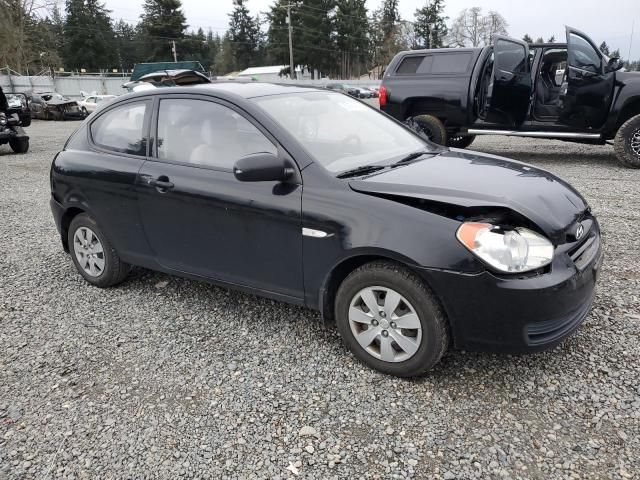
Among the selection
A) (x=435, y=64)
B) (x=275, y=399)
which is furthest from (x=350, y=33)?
(x=275, y=399)

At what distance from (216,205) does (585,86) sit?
23.9 feet

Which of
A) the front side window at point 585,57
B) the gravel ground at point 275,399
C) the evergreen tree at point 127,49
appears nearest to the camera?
the gravel ground at point 275,399

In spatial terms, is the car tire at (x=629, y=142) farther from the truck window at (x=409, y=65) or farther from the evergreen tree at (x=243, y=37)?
the evergreen tree at (x=243, y=37)

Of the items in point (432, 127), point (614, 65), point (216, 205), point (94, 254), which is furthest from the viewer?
point (432, 127)

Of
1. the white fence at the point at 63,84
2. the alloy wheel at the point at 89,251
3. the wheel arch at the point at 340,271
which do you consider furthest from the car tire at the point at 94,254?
the white fence at the point at 63,84

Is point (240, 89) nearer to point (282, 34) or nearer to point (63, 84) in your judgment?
point (63, 84)

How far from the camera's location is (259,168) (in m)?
2.88

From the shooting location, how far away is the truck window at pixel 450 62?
897 cm

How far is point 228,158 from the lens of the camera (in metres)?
3.35

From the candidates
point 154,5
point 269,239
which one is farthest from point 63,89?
point 269,239

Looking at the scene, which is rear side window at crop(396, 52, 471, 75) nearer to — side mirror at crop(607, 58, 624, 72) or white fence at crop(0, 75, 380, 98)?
side mirror at crop(607, 58, 624, 72)

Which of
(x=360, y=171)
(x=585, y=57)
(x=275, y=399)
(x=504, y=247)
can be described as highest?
(x=585, y=57)

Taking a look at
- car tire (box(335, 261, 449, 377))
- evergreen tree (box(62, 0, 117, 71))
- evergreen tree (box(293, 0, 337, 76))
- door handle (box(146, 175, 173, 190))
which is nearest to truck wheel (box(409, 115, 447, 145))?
door handle (box(146, 175, 173, 190))

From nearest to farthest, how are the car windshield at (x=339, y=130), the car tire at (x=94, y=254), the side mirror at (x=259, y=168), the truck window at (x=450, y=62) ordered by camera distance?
the side mirror at (x=259, y=168) → the car windshield at (x=339, y=130) → the car tire at (x=94, y=254) → the truck window at (x=450, y=62)
